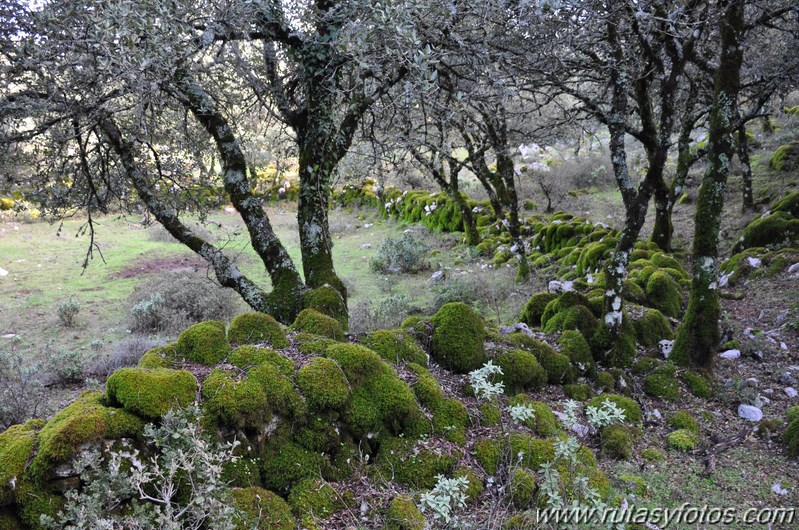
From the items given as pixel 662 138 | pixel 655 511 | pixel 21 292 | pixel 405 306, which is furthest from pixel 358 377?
pixel 21 292

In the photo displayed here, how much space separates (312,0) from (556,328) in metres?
4.88

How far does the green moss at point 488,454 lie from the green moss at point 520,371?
991mm

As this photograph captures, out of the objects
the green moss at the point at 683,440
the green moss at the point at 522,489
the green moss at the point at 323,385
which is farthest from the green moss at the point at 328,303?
the green moss at the point at 683,440

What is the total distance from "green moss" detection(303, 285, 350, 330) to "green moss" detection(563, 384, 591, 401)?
2.33 metres

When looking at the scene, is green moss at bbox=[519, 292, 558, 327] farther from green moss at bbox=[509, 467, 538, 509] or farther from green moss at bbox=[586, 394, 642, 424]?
green moss at bbox=[509, 467, 538, 509]

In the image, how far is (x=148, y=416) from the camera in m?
2.85

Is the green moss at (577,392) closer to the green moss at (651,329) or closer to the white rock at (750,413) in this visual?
the white rock at (750,413)

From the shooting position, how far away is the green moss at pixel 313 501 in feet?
9.74

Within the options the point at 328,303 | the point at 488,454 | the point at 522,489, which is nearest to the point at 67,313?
the point at 328,303

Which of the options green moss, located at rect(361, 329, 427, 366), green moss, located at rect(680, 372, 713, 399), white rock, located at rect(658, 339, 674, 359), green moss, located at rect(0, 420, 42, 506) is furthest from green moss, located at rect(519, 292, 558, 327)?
green moss, located at rect(0, 420, 42, 506)

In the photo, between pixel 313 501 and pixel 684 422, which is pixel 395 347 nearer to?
pixel 313 501

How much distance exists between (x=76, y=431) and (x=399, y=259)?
468 inches

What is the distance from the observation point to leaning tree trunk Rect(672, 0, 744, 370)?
5.27m

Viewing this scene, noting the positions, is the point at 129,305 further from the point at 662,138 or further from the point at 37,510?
the point at 662,138
